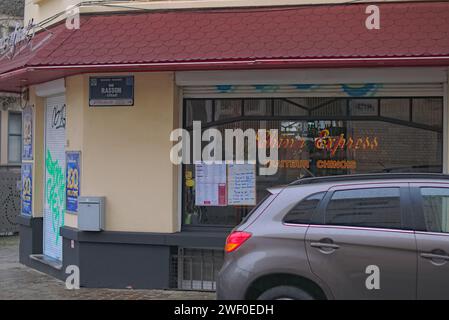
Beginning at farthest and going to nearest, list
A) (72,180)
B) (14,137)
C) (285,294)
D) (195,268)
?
(14,137) → (72,180) → (195,268) → (285,294)

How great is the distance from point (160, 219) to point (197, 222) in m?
0.61

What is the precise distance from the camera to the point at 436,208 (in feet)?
16.8

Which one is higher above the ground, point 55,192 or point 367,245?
point 55,192

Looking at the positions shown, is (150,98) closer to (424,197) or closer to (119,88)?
→ (119,88)

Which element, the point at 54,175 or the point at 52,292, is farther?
the point at 54,175

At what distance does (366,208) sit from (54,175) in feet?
20.7

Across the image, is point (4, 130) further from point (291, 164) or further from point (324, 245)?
point (324, 245)

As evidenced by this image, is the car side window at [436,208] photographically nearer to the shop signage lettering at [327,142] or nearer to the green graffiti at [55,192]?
the shop signage lettering at [327,142]

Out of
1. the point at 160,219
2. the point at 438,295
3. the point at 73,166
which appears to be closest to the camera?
the point at 438,295

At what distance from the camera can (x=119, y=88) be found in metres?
8.48

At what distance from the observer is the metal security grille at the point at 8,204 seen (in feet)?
47.5

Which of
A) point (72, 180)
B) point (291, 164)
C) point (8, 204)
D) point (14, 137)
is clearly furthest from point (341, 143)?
point (14, 137)

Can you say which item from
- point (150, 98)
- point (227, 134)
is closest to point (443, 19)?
point (227, 134)

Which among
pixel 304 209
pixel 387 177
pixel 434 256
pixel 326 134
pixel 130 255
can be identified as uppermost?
pixel 326 134
